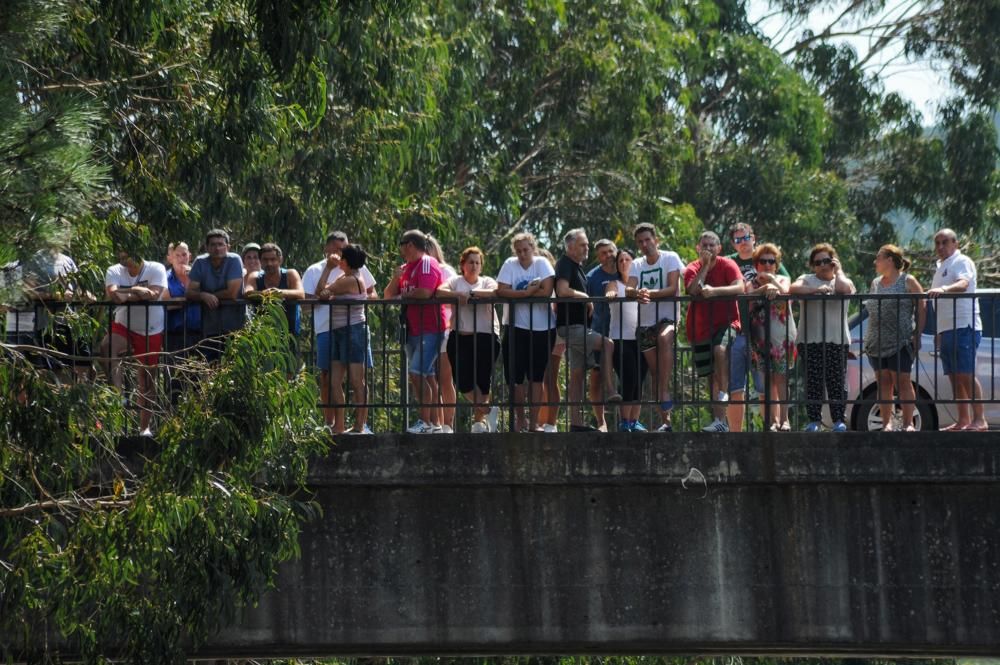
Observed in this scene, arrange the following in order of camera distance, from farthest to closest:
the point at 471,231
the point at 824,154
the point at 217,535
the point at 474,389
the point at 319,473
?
the point at 824,154 < the point at 471,231 < the point at 474,389 < the point at 319,473 < the point at 217,535

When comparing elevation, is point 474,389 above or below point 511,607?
above

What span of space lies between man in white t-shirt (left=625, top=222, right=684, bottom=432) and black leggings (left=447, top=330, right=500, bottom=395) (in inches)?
39.0

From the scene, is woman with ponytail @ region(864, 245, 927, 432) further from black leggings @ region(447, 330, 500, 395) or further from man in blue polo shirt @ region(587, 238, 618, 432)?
black leggings @ region(447, 330, 500, 395)

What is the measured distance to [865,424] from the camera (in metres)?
13.3

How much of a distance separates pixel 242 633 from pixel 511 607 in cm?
166

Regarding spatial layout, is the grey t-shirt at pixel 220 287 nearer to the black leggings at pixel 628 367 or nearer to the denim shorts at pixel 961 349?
the black leggings at pixel 628 367

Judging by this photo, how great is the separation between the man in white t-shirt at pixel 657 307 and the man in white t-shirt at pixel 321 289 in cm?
182

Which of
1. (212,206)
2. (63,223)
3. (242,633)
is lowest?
(242,633)

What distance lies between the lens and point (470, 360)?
12.4 m

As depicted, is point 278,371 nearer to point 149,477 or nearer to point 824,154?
point 149,477

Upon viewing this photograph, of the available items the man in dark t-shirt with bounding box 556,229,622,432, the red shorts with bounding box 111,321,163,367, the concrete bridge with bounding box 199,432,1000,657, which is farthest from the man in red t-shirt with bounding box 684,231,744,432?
the red shorts with bounding box 111,321,163,367

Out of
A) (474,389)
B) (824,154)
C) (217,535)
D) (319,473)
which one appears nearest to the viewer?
(217,535)

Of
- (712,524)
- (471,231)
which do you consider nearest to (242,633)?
(712,524)

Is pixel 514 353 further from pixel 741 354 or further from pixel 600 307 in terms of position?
pixel 741 354
